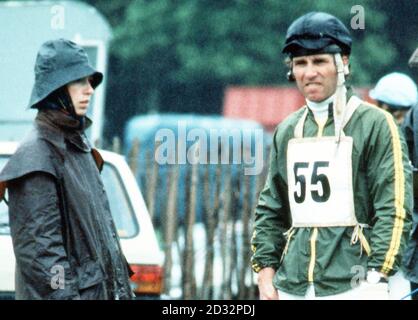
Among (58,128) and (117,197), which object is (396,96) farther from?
(58,128)

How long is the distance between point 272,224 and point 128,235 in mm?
2892

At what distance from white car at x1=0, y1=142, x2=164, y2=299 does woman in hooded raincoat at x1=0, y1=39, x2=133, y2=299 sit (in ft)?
7.44

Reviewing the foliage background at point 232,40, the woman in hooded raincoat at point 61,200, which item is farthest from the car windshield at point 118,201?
the foliage background at point 232,40

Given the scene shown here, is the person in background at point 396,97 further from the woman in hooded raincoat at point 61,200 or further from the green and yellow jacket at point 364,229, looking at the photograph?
A: the woman in hooded raincoat at point 61,200

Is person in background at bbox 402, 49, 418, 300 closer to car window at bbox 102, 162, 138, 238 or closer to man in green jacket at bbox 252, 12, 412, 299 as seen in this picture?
man in green jacket at bbox 252, 12, 412, 299

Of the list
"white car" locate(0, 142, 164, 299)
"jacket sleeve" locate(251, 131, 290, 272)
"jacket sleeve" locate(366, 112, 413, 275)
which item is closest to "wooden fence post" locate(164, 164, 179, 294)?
"white car" locate(0, 142, 164, 299)

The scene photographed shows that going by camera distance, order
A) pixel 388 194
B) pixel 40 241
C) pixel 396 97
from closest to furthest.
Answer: pixel 40 241 → pixel 388 194 → pixel 396 97

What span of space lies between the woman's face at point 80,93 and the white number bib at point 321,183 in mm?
895

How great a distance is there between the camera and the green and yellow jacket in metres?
5.30

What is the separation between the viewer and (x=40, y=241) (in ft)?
17.1

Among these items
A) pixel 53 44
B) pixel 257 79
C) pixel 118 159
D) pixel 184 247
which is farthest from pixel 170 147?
pixel 257 79

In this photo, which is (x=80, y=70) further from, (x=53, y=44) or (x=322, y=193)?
(x=322, y=193)

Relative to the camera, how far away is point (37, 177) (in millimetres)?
5320

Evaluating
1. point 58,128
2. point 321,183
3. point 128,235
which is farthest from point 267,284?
point 128,235
